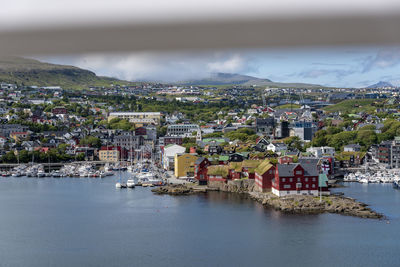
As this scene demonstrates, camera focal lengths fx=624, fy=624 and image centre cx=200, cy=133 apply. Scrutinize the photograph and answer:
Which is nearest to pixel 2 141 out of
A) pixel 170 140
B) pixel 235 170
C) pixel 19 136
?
pixel 19 136

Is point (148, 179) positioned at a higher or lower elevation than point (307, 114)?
lower

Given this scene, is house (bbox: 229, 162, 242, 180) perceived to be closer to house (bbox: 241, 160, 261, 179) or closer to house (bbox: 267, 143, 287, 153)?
house (bbox: 241, 160, 261, 179)

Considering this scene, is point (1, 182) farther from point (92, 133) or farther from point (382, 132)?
point (382, 132)

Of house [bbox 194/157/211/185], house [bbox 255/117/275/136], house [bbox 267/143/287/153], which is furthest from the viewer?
house [bbox 255/117/275/136]

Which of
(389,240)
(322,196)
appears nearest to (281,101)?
(322,196)

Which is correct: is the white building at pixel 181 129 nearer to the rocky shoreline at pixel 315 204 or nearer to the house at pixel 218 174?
the house at pixel 218 174

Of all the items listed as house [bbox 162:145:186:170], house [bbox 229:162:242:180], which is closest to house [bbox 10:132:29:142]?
house [bbox 162:145:186:170]

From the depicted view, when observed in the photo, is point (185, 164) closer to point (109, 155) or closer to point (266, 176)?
point (266, 176)
